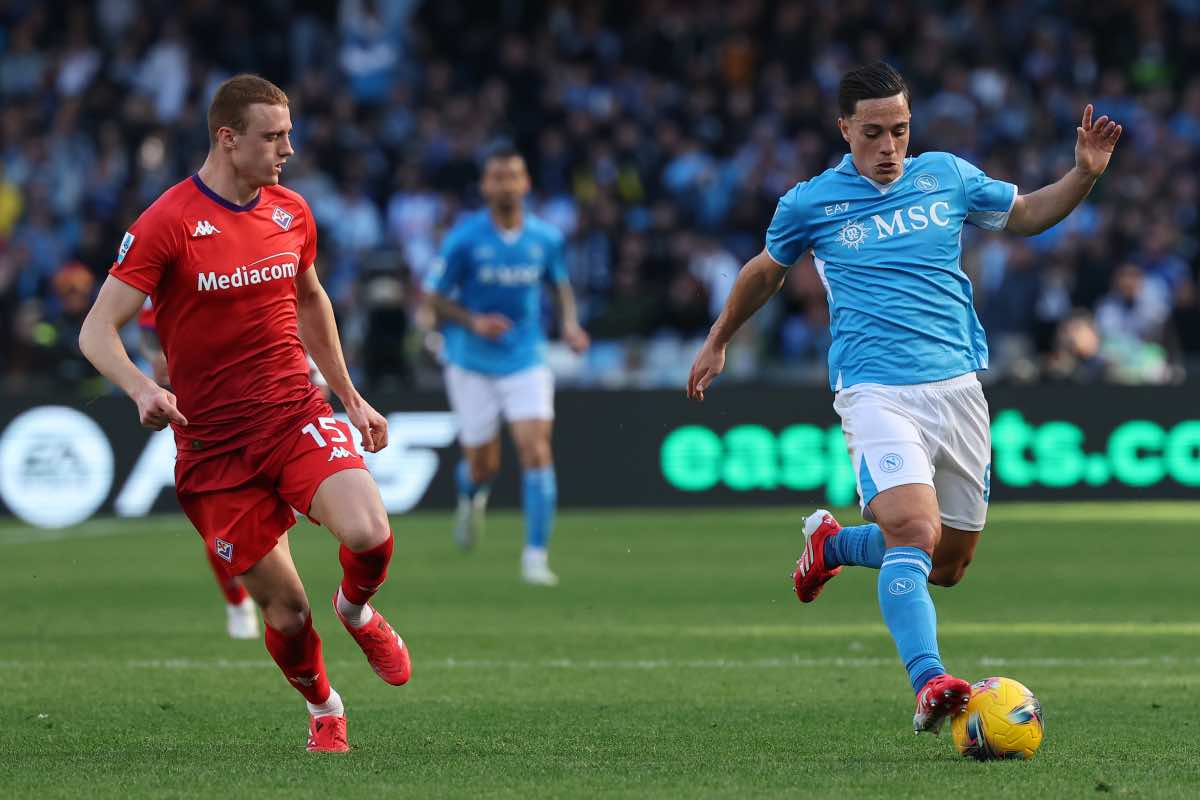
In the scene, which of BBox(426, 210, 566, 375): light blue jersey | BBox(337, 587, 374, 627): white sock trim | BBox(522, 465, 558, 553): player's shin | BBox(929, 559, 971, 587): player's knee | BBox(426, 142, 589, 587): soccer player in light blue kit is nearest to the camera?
BBox(337, 587, 374, 627): white sock trim

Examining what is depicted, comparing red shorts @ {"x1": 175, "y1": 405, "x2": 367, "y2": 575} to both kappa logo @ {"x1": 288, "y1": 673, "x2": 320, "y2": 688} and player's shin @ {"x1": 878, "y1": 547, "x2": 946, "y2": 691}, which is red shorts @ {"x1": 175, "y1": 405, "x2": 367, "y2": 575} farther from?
player's shin @ {"x1": 878, "y1": 547, "x2": 946, "y2": 691}

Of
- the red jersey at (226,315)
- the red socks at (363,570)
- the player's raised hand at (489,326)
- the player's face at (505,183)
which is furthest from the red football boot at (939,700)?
the player's face at (505,183)

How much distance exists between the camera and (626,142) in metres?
23.2

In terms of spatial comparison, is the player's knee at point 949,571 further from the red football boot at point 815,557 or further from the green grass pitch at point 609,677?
the green grass pitch at point 609,677

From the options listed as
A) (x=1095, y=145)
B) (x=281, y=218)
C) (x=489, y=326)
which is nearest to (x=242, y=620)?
(x=489, y=326)

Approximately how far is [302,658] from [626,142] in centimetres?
1705

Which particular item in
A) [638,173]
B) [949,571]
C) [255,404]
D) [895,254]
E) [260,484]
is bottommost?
[949,571]

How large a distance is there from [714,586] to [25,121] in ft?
46.2

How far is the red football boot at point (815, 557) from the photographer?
7.61m

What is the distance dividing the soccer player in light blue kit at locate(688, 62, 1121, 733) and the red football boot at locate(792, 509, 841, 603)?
40 centimetres

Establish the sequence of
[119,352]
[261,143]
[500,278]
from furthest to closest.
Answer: [500,278], [261,143], [119,352]

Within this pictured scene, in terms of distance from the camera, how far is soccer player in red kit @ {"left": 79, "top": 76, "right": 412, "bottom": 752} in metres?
6.61

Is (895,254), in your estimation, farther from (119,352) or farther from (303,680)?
(119,352)

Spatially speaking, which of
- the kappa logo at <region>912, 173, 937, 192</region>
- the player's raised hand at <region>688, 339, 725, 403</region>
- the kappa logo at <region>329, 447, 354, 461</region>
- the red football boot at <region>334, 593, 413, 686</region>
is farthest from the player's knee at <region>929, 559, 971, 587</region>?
the kappa logo at <region>329, 447, 354, 461</region>
